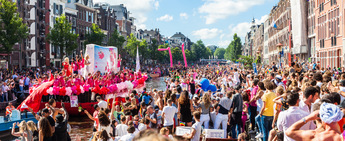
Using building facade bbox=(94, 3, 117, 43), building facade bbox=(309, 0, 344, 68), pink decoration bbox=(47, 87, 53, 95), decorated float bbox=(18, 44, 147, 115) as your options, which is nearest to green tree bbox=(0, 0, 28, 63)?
decorated float bbox=(18, 44, 147, 115)

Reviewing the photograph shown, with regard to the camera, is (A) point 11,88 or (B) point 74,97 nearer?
(B) point 74,97

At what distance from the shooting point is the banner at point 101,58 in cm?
2542

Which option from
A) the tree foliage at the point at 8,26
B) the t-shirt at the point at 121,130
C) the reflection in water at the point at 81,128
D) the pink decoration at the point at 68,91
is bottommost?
the reflection in water at the point at 81,128

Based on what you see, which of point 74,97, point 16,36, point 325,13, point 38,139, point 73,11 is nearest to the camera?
point 38,139

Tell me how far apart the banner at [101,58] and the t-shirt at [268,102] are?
18343 millimetres

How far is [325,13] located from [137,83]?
19322mm

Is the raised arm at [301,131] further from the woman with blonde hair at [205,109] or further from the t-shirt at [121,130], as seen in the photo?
the woman with blonde hair at [205,109]

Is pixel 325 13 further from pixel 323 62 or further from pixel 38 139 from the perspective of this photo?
pixel 38 139

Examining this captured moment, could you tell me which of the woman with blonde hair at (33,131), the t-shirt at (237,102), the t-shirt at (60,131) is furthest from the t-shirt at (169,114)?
the woman with blonde hair at (33,131)

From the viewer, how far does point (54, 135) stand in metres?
7.67

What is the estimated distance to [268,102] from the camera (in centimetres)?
851

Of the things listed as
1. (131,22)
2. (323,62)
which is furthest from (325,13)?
(131,22)

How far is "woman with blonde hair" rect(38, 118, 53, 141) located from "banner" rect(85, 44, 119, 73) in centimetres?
1781

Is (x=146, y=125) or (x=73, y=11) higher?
(x=73, y=11)
